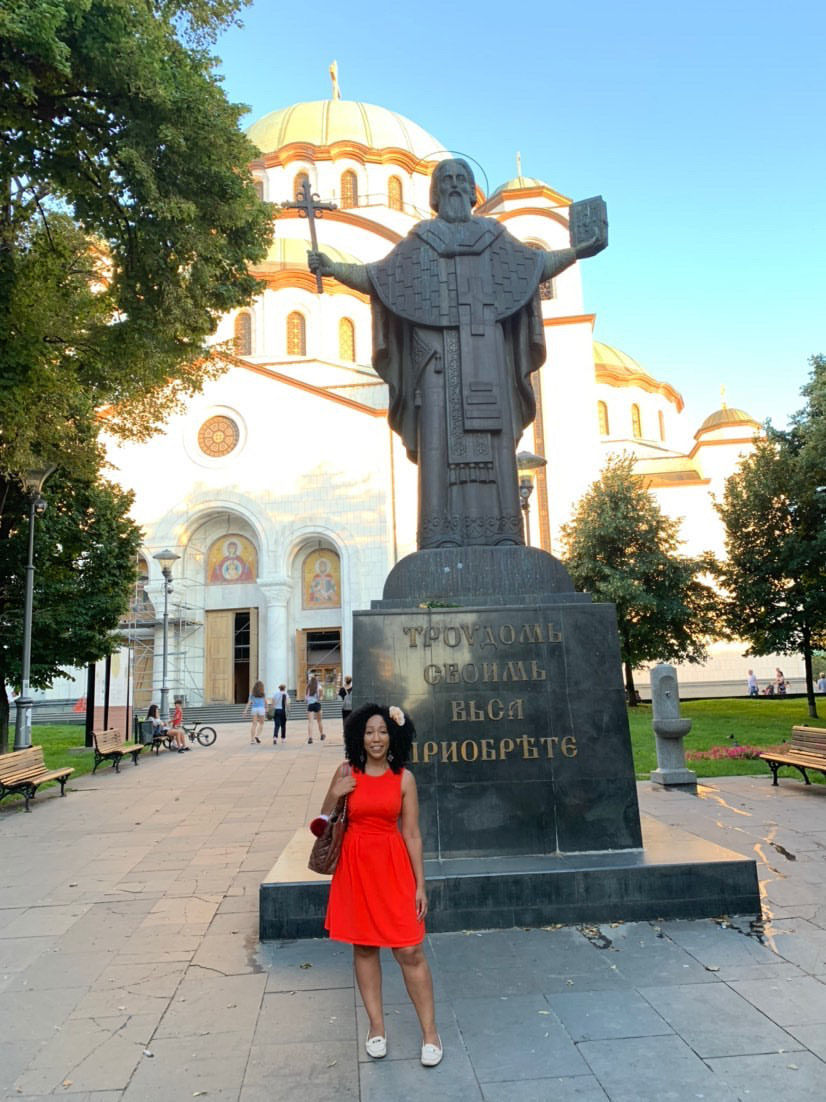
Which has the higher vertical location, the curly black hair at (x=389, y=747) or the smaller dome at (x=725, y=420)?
the smaller dome at (x=725, y=420)

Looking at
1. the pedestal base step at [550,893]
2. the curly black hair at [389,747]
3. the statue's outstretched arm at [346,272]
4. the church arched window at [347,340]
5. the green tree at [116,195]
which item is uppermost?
the church arched window at [347,340]

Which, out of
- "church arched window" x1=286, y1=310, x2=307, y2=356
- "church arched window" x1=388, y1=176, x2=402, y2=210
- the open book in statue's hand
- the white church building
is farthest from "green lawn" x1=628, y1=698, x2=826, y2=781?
"church arched window" x1=388, y1=176, x2=402, y2=210

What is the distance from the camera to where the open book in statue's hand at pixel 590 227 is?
236 inches

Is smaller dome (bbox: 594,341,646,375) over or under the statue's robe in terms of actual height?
over

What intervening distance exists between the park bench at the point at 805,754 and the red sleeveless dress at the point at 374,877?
26.0 ft

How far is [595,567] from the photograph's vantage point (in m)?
26.8

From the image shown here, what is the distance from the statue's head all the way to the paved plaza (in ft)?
17.2

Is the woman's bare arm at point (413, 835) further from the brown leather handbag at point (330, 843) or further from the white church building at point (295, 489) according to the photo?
the white church building at point (295, 489)

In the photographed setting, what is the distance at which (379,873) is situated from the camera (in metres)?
2.98

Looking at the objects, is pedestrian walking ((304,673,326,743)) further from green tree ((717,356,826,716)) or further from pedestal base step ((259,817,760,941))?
pedestal base step ((259,817,760,941))

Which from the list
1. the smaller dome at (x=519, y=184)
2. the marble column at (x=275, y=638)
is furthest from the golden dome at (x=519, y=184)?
the marble column at (x=275, y=638)

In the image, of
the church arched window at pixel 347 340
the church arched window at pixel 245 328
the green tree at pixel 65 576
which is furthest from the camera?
the church arched window at pixel 347 340

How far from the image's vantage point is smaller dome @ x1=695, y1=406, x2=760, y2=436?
141ft

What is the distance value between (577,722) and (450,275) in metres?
3.51
